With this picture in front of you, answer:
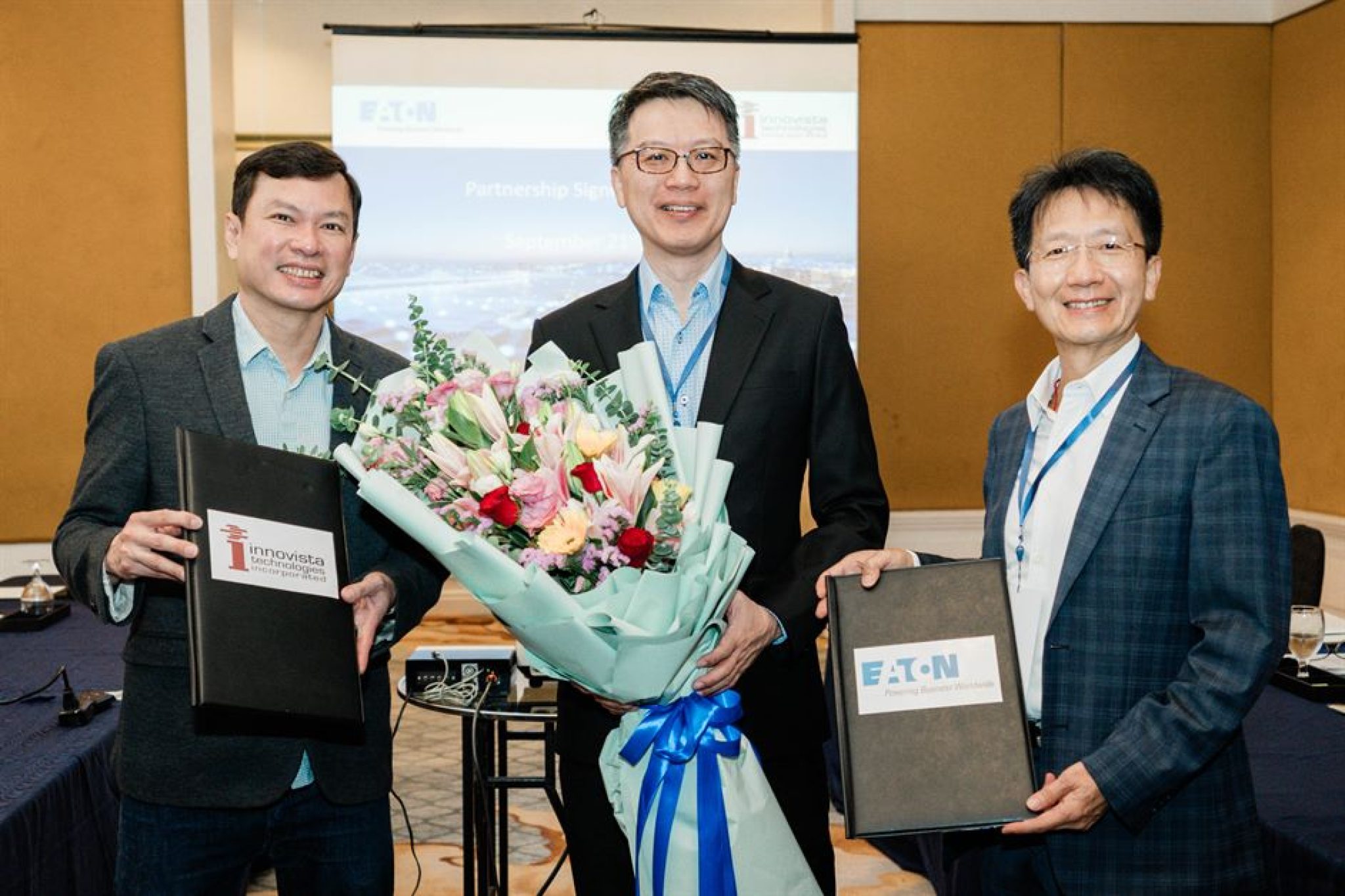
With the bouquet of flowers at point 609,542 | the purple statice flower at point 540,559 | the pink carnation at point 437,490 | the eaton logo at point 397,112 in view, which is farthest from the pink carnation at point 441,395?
the eaton logo at point 397,112

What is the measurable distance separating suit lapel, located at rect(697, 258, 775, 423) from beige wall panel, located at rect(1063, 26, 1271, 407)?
5.57 metres

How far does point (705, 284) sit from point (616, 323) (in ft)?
0.53

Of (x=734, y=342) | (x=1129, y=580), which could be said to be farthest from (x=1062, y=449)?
(x=734, y=342)

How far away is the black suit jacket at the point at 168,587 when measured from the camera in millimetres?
1837

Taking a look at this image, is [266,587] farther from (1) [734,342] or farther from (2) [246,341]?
(1) [734,342]

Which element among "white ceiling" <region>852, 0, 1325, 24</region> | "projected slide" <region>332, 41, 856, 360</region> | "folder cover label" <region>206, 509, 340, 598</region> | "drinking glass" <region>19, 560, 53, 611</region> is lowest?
"drinking glass" <region>19, 560, 53, 611</region>

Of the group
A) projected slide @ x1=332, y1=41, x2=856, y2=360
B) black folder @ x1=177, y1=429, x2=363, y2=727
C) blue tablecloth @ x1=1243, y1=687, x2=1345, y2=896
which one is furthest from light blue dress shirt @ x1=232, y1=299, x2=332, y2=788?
projected slide @ x1=332, y1=41, x2=856, y2=360

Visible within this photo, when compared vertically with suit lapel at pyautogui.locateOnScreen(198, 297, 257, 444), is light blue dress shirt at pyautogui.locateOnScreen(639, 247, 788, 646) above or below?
above

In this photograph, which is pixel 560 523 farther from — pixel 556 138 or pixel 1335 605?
pixel 1335 605

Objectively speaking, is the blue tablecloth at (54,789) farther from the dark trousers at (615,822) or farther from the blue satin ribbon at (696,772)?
the blue satin ribbon at (696,772)

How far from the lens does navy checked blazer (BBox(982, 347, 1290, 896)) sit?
5.17 feet

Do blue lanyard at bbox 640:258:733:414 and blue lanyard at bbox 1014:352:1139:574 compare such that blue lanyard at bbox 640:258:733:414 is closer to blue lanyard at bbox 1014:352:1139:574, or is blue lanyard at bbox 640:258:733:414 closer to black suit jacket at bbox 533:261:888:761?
black suit jacket at bbox 533:261:888:761

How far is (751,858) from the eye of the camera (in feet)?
5.30

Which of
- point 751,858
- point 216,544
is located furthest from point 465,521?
point 751,858
